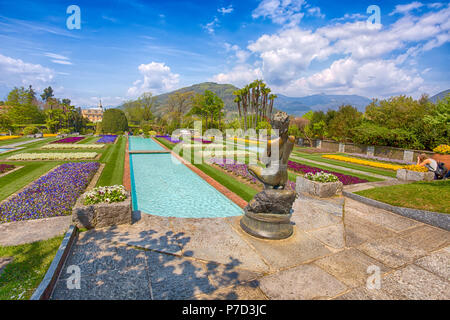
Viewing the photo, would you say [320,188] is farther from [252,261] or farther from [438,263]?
[252,261]

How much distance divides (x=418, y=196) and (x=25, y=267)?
10855 millimetres

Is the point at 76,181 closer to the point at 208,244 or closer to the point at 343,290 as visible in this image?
the point at 208,244

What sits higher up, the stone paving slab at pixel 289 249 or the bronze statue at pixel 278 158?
the bronze statue at pixel 278 158

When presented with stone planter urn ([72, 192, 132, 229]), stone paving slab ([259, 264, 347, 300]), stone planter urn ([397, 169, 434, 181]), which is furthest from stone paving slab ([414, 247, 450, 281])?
stone planter urn ([397, 169, 434, 181])

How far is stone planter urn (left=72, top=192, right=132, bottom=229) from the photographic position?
5.06m

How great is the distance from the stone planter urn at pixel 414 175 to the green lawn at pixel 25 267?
1405 cm

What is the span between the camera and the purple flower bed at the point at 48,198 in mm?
6223

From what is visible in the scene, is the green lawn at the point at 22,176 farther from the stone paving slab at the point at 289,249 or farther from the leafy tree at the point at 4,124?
the leafy tree at the point at 4,124

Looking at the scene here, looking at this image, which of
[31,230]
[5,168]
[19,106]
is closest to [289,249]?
[31,230]

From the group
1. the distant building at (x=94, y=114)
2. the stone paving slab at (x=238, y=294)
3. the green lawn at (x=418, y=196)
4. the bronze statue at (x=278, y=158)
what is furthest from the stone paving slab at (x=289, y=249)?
the distant building at (x=94, y=114)

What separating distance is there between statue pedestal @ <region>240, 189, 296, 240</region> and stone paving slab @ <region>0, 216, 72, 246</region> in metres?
4.64

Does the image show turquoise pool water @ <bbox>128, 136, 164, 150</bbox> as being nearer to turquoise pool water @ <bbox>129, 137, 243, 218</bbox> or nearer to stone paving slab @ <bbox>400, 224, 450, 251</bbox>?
turquoise pool water @ <bbox>129, 137, 243, 218</bbox>

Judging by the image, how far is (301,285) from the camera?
11.6 ft
